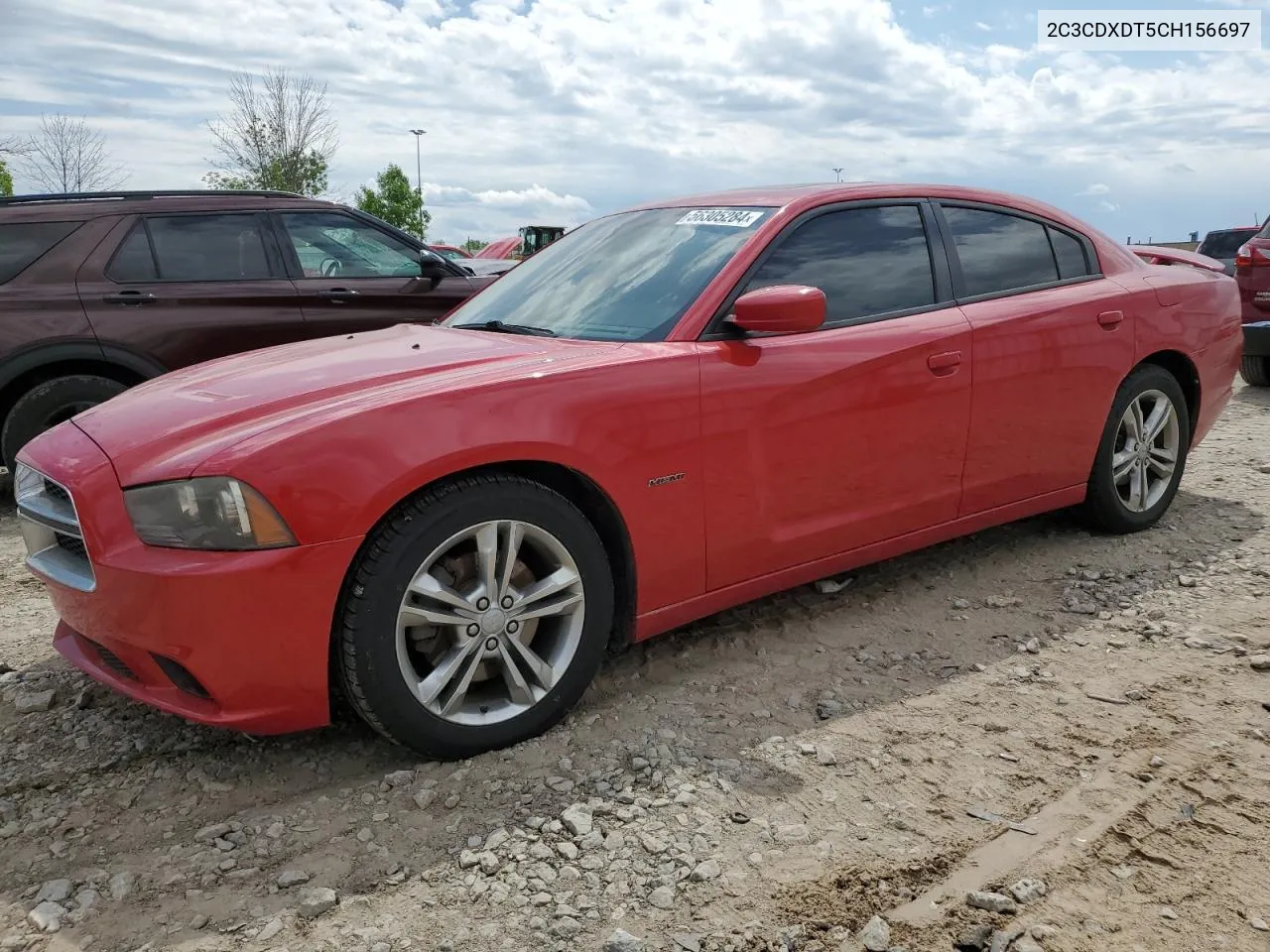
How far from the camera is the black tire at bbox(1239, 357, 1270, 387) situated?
9.14 meters

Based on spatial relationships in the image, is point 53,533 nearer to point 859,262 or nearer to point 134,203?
point 859,262


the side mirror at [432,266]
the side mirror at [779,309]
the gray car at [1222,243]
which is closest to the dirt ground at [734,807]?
the side mirror at [779,309]

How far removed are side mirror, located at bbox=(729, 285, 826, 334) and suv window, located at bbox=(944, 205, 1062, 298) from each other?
3.45ft

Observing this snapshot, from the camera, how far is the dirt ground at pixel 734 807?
2256 mm

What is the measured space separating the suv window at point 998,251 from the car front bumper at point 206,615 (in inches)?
105

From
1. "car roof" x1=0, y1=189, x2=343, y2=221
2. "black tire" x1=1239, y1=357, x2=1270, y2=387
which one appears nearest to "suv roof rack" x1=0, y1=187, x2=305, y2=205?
"car roof" x1=0, y1=189, x2=343, y2=221

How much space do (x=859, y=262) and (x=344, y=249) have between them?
14.1 feet

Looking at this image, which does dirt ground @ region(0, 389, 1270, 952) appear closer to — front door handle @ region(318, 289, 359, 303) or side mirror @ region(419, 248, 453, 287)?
front door handle @ region(318, 289, 359, 303)

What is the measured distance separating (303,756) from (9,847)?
28.9 inches

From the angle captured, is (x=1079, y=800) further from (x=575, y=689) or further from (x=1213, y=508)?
(x=1213, y=508)

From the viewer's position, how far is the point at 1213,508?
5.18 metres

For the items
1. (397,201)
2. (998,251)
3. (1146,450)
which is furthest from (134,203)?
(397,201)

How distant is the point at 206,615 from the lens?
8.30 ft

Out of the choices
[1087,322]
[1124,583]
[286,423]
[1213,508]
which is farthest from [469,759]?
[1213,508]
